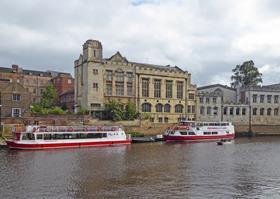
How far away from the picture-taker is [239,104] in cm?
9975

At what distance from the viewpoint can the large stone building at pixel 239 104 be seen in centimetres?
9644

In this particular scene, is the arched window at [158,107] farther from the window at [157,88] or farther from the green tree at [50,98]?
the green tree at [50,98]

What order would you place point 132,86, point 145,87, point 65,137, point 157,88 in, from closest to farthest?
point 65,137 < point 132,86 < point 145,87 < point 157,88

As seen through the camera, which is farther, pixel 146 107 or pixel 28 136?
pixel 146 107

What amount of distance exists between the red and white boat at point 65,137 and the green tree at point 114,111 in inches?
430

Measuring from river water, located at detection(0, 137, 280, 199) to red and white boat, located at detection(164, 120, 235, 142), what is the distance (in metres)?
22.9

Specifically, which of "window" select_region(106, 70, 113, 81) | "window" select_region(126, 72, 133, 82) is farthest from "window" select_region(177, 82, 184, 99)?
"window" select_region(106, 70, 113, 81)

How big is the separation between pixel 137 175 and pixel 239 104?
70.9 meters

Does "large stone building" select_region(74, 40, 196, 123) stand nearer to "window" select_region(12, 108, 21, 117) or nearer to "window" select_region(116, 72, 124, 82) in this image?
"window" select_region(116, 72, 124, 82)

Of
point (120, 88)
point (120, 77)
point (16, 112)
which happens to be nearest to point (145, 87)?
point (120, 88)

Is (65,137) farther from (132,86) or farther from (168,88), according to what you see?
(168,88)

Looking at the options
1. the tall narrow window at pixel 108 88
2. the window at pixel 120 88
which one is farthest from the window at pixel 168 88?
the tall narrow window at pixel 108 88

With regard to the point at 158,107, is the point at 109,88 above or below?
above

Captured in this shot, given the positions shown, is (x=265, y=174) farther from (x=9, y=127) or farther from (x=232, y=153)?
(x=9, y=127)
